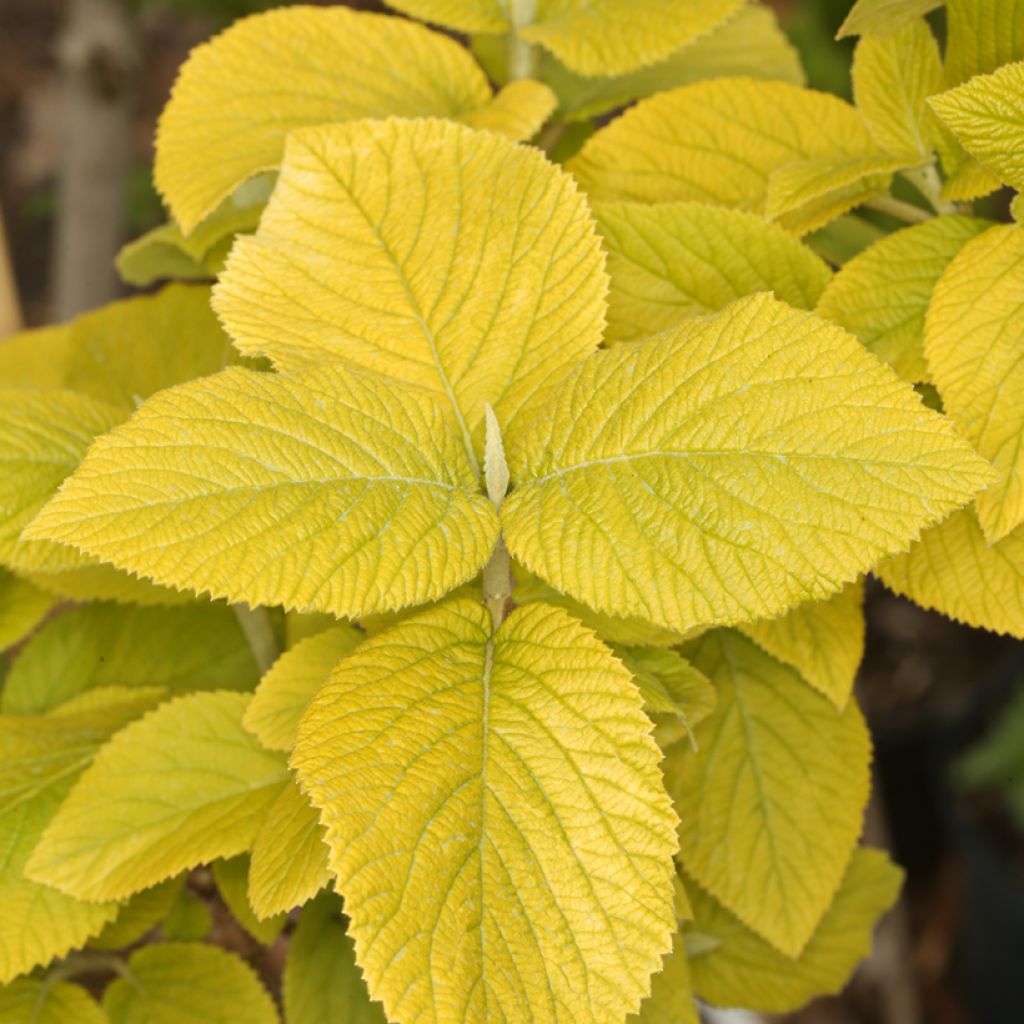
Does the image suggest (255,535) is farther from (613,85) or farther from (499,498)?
(613,85)

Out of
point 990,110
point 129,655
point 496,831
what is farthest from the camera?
point 129,655

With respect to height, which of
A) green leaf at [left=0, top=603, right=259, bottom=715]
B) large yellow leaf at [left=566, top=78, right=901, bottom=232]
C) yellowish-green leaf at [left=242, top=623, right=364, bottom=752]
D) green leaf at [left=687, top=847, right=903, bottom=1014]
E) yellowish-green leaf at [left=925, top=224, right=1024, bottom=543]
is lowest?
green leaf at [left=687, top=847, right=903, bottom=1014]

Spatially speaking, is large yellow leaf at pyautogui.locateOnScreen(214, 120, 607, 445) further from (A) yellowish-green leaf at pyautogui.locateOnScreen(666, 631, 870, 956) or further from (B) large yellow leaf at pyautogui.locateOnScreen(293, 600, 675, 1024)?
(A) yellowish-green leaf at pyautogui.locateOnScreen(666, 631, 870, 956)

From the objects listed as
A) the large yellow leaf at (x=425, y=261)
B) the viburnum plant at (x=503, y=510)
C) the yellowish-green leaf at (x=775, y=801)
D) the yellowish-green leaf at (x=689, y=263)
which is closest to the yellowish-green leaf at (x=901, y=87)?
the viburnum plant at (x=503, y=510)

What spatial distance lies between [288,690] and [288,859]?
0.12m

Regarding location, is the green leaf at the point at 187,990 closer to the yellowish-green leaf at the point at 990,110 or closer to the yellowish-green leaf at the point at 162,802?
the yellowish-green leaf at the point at 162,802

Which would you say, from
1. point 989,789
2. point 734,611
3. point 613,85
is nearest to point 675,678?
point 734,611

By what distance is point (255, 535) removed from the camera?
26.2 inches

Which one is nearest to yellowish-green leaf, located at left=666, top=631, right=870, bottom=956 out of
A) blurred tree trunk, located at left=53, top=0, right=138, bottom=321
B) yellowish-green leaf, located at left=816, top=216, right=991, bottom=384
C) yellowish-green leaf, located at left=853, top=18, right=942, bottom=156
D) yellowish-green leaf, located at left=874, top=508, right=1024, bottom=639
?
yellowish-green leaf, located at left=874, top=508, right=1024, bottom=639

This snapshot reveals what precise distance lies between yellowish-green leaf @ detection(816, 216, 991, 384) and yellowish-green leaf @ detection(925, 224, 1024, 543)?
4cm

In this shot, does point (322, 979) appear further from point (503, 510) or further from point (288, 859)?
point (503, 510)

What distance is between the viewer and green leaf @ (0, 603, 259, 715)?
3.30ft

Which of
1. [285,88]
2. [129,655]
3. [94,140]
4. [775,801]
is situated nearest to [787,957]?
[775,801]

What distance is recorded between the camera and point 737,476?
27.3 inches
